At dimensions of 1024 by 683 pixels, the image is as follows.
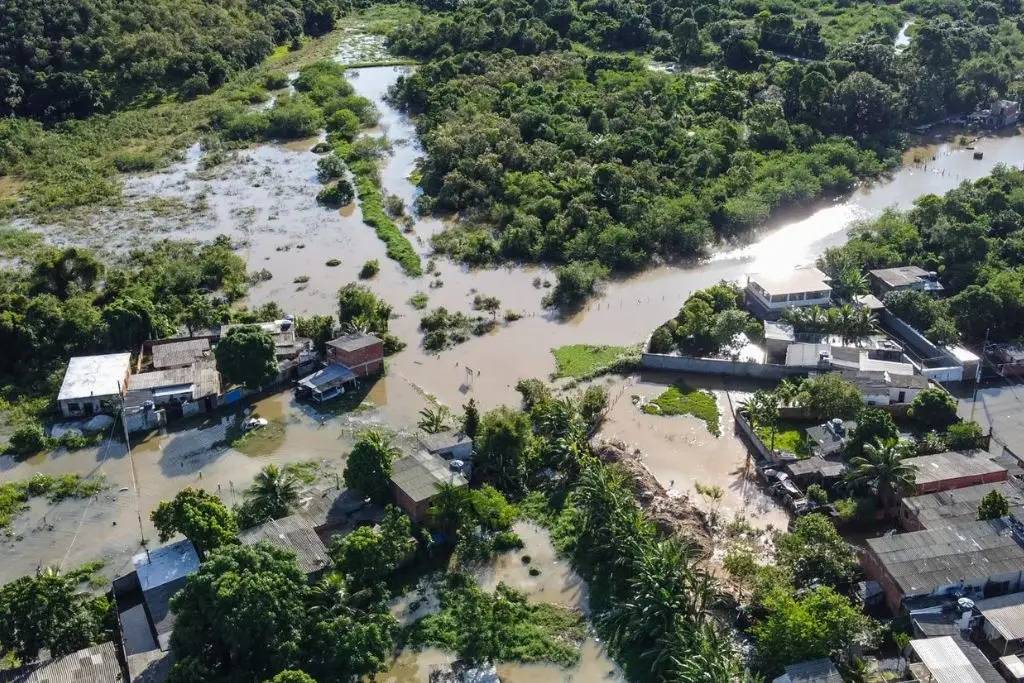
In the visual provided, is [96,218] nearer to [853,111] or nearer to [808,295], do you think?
[808,295]

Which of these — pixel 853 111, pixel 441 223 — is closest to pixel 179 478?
pixel 441 223

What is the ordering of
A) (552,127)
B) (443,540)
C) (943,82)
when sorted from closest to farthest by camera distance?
1. (443,540)
2. (552,127)
3. (943,82)

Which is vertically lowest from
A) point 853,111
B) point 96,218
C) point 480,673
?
point 96,218

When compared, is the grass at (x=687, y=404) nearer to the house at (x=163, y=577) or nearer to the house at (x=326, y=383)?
the house at (x=326, y=383)

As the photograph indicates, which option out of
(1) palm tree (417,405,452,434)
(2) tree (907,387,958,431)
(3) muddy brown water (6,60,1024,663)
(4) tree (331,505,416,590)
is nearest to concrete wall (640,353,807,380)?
(3) muddy brown water (6,60,1024,663)

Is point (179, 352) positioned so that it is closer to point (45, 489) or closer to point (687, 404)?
point (45, 489)

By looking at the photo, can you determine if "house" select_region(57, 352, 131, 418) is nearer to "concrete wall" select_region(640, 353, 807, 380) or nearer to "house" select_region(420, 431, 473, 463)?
"house" select_region(420, 431, 473, 463)
